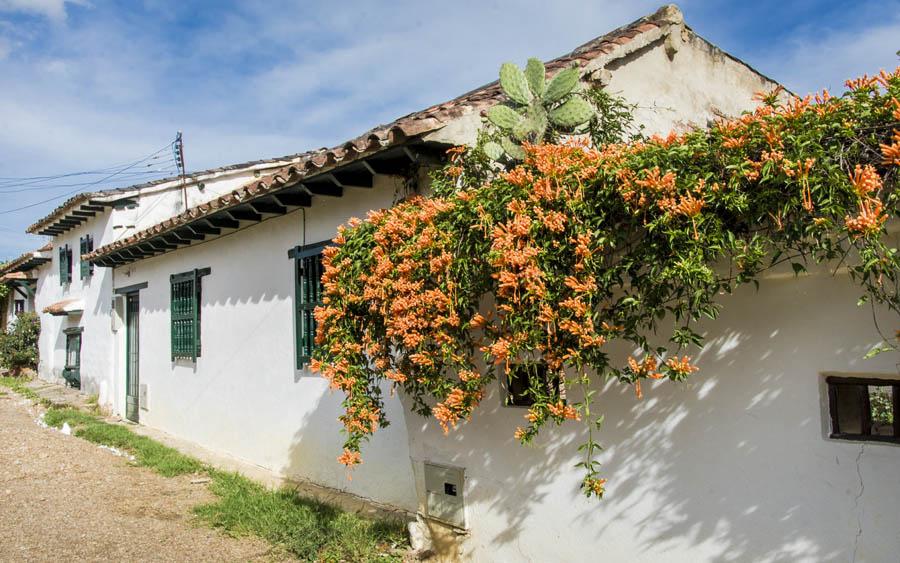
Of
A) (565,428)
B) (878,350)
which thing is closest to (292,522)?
(565,428)

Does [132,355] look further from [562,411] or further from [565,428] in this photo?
[562,411]

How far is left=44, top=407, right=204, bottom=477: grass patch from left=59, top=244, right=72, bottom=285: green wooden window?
5347 millimetres

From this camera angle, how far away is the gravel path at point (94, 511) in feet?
17.5

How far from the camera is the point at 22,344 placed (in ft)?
68.3

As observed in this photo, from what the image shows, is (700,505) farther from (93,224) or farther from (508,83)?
(93,224)

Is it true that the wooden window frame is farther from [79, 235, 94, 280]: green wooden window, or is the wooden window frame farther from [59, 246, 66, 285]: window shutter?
[59, 246, 66, 285]: window shutter

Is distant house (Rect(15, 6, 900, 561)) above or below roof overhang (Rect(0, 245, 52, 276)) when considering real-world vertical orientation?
below

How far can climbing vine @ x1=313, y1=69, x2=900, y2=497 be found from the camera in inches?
110

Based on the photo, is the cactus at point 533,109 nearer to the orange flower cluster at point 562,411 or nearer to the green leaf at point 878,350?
the orange flower cluster at point 562,411

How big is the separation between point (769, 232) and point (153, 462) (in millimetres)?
7999

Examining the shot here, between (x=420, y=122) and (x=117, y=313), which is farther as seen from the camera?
(x=117, y=313)

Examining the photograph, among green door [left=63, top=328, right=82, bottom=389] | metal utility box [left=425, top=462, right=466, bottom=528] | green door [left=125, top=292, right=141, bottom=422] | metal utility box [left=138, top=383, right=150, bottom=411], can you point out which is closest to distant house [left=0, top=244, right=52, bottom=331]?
green door [left=63, top=328, right=82, bottom=389]

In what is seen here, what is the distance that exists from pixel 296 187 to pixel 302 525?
3.20 m

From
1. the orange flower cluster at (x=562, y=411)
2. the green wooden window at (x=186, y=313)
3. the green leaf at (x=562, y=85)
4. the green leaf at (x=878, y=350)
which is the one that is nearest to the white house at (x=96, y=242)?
the green wooden window at (x=186, y=313)
